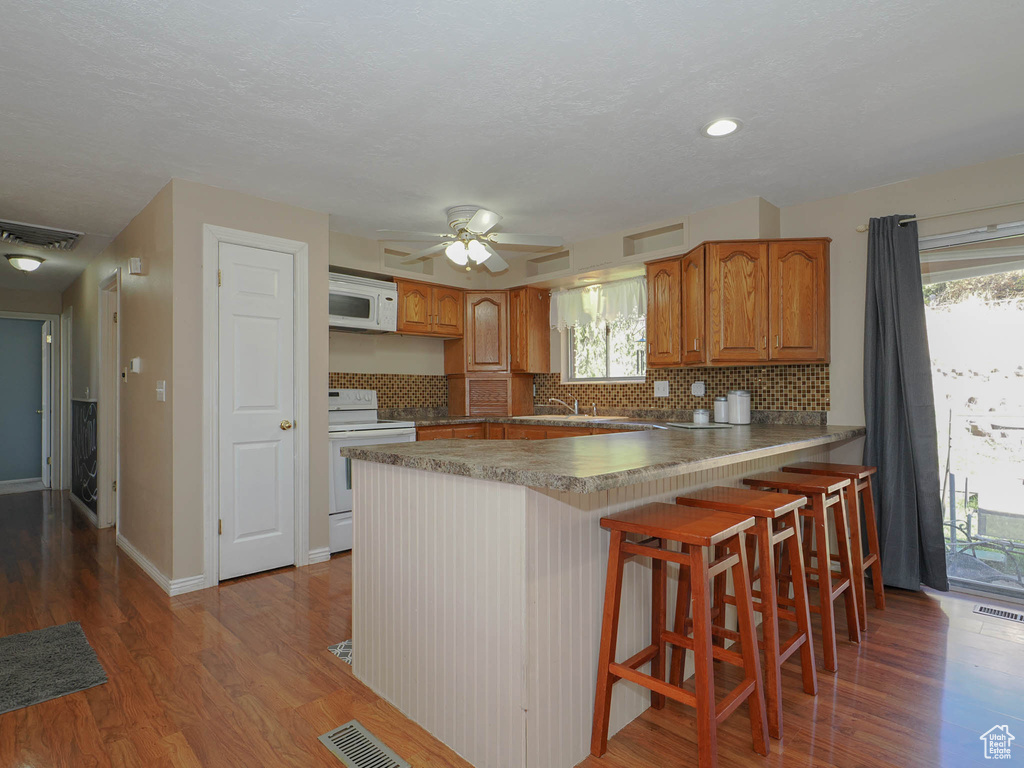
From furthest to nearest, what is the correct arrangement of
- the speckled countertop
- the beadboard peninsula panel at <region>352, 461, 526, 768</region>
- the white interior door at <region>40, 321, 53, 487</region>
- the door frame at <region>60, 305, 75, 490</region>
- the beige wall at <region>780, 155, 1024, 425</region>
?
the white interior door at <region>40, 321, 53, 487</region>
the door frame at <region>60, 305, 75, 490</region>
the beige wall at <region>780, 155, 1024, 425</region>
the beadboard peninsula panel at <region>352, 461, 526, 768</region>
the speckled countertop

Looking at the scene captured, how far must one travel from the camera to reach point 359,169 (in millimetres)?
3016

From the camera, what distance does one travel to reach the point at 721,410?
3836 millimetres

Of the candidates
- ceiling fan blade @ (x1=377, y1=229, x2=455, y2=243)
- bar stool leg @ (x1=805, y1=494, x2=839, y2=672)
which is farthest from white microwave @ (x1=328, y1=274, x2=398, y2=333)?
bar stool leg @ (x1=805, y1=494, x2=839, y2=672)

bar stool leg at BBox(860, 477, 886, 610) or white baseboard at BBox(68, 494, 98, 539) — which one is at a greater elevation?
bar stool leg at BBox(860, 477, 886, 610)

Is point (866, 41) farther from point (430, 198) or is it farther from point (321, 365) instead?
point (321, 365)

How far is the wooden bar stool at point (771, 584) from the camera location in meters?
1.82

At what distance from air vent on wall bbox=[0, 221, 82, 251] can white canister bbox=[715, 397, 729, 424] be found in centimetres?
485

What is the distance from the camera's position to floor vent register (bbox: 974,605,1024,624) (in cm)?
267

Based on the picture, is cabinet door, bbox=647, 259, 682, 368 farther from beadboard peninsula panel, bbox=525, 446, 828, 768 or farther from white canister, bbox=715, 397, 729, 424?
beadboard peninsula panel, bbox=525, 446, 828, 768

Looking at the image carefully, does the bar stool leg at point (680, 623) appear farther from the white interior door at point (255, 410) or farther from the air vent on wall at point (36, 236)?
the air vent on wall at point (36, 236)

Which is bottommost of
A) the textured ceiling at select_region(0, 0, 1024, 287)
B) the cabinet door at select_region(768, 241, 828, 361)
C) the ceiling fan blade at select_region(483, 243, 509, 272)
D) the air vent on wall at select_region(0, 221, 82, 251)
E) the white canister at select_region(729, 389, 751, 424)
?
the white canister at select_region(729, 389, 751, 424)

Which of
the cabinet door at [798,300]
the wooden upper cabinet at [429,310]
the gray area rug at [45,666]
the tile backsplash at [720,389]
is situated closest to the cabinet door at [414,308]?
the wooden upper cabinet at [429,310]

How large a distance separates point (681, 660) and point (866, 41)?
2.27 metres

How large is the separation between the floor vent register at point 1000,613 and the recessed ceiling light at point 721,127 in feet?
8.79
